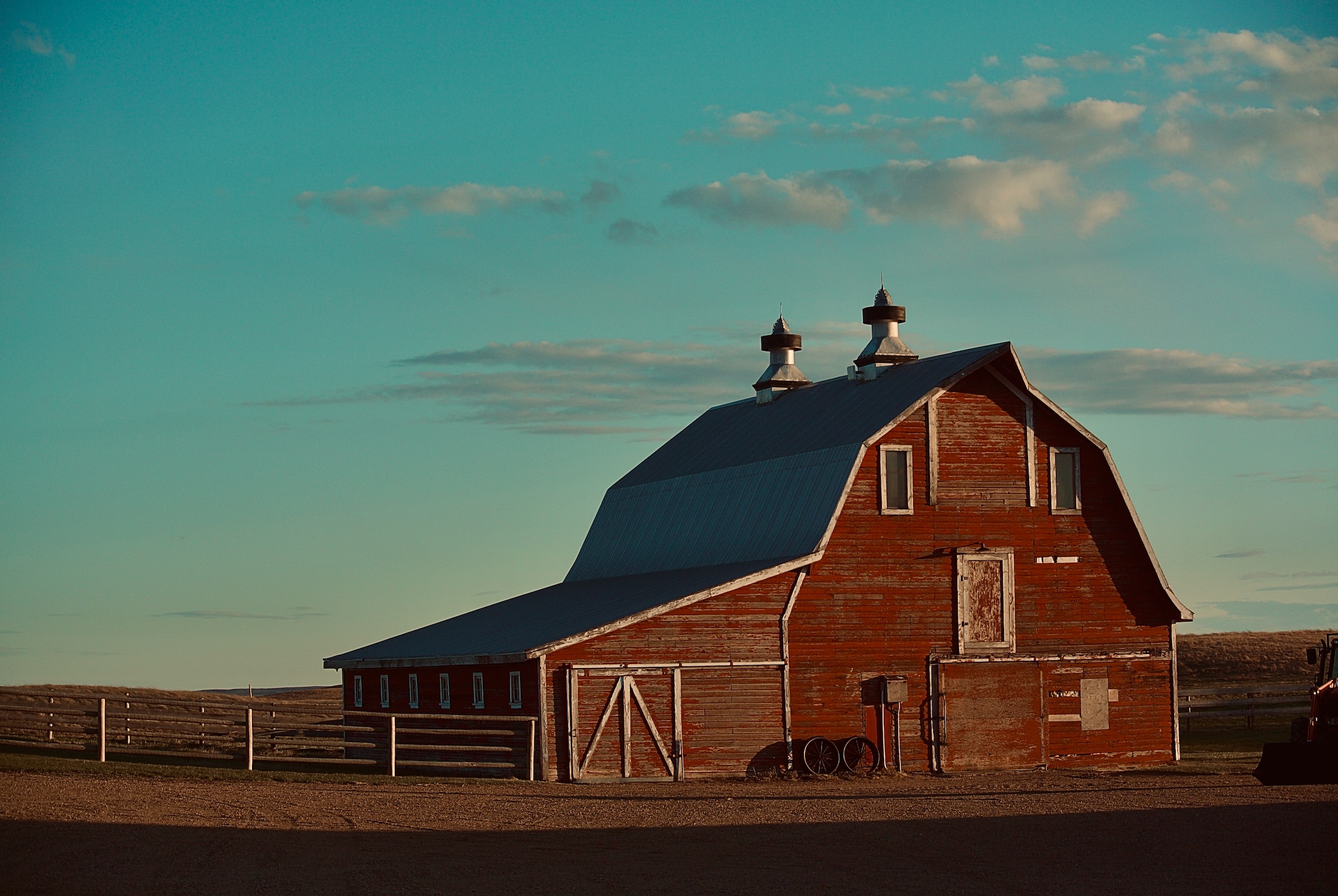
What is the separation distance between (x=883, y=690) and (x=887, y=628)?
1169 mm

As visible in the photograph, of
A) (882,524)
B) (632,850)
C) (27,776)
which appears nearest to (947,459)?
(882,524)

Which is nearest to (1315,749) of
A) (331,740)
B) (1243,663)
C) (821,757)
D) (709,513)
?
(821,757)

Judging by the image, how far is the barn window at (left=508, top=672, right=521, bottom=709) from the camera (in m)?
29.3

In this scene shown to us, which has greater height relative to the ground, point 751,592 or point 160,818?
point 751,592

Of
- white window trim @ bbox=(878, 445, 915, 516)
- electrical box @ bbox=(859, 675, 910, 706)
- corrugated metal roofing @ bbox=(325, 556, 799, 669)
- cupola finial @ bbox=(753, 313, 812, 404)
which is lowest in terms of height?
electrical box @ bbox=(859, 675, 910, 706)

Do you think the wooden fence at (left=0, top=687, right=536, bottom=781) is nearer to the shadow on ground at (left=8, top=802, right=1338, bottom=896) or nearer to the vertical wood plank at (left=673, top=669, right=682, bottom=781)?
the vertical wood plank at (left=673, top=669, right=682, bottom=781)

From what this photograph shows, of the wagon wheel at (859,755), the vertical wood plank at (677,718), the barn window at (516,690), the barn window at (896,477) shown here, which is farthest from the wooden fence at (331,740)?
the barn window at (896,477)

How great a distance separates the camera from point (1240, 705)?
143 ft

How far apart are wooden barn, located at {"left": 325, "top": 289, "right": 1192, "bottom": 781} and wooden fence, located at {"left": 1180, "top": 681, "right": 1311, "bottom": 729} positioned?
1054 cm

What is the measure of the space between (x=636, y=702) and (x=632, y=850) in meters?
10.2

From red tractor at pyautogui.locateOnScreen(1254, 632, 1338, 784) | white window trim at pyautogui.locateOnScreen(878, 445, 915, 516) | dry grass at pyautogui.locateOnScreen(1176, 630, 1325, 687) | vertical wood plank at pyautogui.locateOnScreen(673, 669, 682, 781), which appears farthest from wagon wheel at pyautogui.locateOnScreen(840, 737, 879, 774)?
dry grass at pyautogui.locateOnScreen(1176, 630, 1325, 687)

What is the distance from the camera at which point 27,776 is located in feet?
82.9

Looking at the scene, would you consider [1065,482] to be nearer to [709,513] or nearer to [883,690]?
[883,690]

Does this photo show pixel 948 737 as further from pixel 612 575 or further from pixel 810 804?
pixel 612 575
